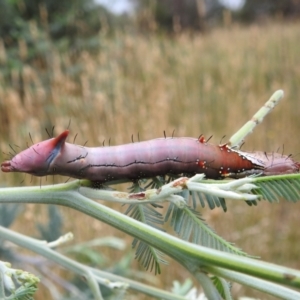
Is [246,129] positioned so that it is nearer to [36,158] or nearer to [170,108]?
[36,158]

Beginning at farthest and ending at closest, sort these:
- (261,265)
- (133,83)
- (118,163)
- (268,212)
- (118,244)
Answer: (133,83), (268,212), (118,244), (118,163), (261,265)

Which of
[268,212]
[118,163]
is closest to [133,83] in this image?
[268,212]

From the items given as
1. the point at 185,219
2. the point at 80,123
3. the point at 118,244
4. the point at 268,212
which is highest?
the point at 185,219

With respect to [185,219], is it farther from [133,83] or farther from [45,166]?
[133,83]

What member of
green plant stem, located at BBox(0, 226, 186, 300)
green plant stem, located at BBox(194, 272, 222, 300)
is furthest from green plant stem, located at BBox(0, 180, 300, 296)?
green plant stem, located at BBox(0, 226, 186, 300)

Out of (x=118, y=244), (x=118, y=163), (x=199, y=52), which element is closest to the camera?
(x=118, y=163)

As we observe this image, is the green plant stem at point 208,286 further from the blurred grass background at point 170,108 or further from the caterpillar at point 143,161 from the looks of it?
the blurred grass background at point 170,108

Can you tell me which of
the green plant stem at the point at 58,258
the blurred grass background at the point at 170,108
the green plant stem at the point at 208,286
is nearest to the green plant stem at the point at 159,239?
the green plant stem at the point at 208,286

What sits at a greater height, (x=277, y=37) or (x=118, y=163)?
(x=277, y=37)
